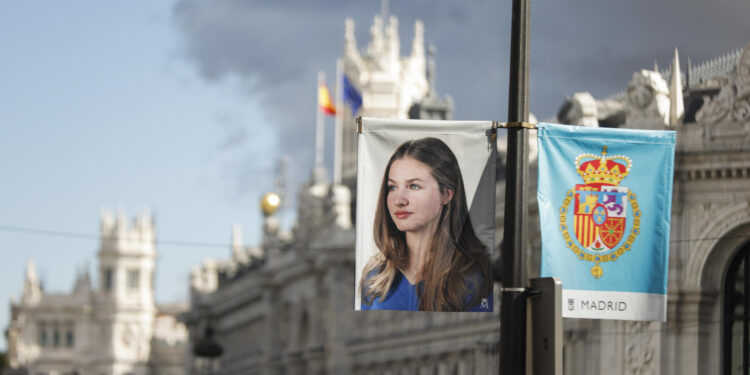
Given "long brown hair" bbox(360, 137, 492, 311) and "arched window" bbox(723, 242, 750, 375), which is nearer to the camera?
"long brown hair" bbox(360, 137, 492, 311)

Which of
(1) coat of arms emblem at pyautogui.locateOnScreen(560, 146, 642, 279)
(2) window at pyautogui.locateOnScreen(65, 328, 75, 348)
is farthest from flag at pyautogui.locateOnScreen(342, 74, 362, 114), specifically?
(2) window at pyautogui.locateOnScreen(65, 328, 75, 348)

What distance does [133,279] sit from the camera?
175375mm

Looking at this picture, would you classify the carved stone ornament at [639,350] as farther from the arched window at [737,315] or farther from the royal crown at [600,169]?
the royal crown at [600,169]

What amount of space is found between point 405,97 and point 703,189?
50.2 m

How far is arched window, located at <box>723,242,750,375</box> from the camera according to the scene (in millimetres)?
39375

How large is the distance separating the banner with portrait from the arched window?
26.8m

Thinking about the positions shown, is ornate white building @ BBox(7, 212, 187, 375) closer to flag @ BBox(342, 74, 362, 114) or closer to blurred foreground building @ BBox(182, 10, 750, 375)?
blurred foreground building @ BBox(182, 10, 750, 375)

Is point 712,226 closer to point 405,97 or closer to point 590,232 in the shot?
point 590,232

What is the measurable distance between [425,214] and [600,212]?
1.50 m

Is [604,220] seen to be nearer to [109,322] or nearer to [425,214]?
[425,214]

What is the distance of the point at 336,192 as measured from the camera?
7756 cm

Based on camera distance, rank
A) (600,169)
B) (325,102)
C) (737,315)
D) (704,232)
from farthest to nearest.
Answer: (325,102), (704,232), (737,315), (600,169)

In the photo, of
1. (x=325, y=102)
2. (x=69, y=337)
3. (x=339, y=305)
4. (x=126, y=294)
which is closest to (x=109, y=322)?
(x=126, y=294)

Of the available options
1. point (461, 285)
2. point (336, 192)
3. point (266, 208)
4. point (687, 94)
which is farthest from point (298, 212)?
point (461, 285)
